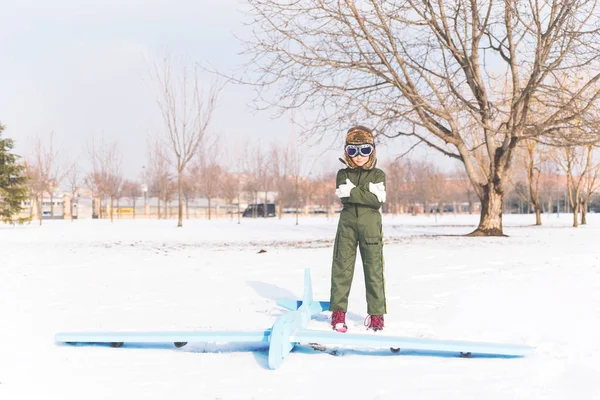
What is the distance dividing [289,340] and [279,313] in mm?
1541

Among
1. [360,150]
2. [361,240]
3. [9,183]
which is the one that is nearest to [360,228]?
[361,240]

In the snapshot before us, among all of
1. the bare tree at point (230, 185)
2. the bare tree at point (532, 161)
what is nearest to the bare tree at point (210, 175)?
the bare tree at point (230, 185)

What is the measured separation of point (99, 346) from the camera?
371 centimetres

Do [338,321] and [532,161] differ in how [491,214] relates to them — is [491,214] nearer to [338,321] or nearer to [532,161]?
[532,161]

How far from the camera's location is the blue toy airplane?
10.8ft

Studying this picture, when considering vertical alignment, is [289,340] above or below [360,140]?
below

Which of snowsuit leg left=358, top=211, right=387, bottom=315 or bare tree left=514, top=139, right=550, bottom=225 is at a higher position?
bare tree left=514, top=139, right=550, bottom=225

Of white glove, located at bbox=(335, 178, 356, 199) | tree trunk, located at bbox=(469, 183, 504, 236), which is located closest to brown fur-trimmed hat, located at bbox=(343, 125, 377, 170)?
white glove, located at bbox=(335, 178, 356, 199)

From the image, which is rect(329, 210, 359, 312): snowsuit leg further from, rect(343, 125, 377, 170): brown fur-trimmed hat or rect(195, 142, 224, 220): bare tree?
rect(195, 142, 224, 220): bare tree

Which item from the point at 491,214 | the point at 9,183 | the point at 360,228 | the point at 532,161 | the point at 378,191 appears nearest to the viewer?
the point at 378,191

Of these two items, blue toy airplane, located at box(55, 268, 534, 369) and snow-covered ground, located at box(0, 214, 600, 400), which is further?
blue toy airplane, located at box(55, 268, 534, 369)

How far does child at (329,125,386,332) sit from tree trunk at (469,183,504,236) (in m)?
12.2

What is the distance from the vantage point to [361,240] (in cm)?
425

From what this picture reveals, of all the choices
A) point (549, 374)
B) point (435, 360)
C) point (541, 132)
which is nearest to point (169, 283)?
point (435, 360)
